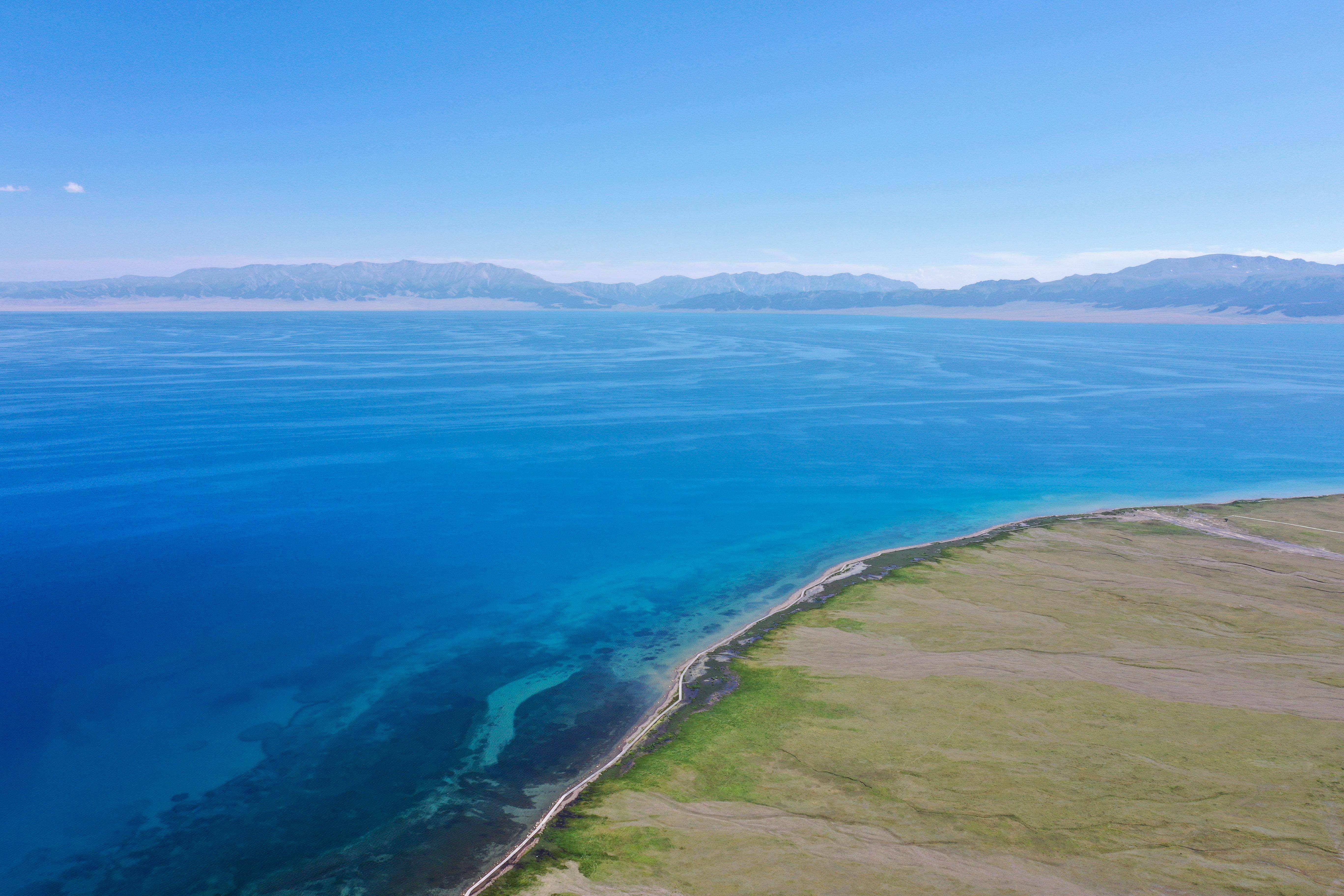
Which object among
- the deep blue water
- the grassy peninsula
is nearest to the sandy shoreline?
the grassy peninsula

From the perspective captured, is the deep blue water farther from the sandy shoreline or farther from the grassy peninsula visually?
the grassy peninsula

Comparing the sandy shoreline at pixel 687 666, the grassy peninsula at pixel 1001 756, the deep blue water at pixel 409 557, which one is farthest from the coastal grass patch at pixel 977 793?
the deep blue water at pixel 409 557

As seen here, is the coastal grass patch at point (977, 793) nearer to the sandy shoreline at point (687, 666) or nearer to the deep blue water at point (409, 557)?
the sandy shoreline at point (687, 666)

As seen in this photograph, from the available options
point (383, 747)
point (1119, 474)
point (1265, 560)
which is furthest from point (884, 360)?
point (383, 747)

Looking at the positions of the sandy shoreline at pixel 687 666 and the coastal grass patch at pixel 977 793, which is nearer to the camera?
the coastal grass patch at pixel 977 793

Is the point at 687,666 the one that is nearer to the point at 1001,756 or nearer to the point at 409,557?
the point at 1001,756

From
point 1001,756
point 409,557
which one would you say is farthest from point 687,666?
point 409,557

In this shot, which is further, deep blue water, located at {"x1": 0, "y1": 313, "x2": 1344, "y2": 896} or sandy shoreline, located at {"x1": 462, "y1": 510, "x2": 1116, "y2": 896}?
deep blue water, located at {"x1": 0, "y1": 313, "x2": 1344, "y2": 896}
